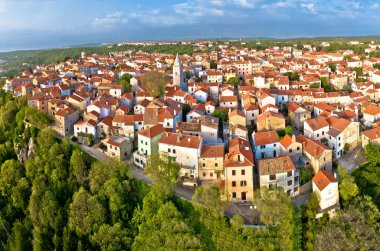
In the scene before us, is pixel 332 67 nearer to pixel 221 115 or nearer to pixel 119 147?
pixel 221 115

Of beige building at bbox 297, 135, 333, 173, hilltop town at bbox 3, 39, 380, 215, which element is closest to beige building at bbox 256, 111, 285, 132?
hilltop town at bbox 3, 39, 380, 215

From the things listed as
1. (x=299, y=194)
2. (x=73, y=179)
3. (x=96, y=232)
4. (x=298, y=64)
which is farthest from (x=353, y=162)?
(x=298, y=64)

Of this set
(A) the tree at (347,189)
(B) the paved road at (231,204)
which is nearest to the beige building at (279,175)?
(B) the paved road at (231,204)

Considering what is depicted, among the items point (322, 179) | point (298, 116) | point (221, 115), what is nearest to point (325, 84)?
point (298, 116)

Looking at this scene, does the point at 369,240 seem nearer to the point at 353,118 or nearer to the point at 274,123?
the point at 274,123

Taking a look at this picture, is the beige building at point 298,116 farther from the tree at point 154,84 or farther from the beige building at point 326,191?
the tree at point 154,84

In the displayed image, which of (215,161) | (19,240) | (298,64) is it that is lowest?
(19,240)

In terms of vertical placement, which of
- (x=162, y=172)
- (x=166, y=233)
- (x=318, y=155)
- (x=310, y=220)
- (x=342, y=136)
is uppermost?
(x=342, y=136)
